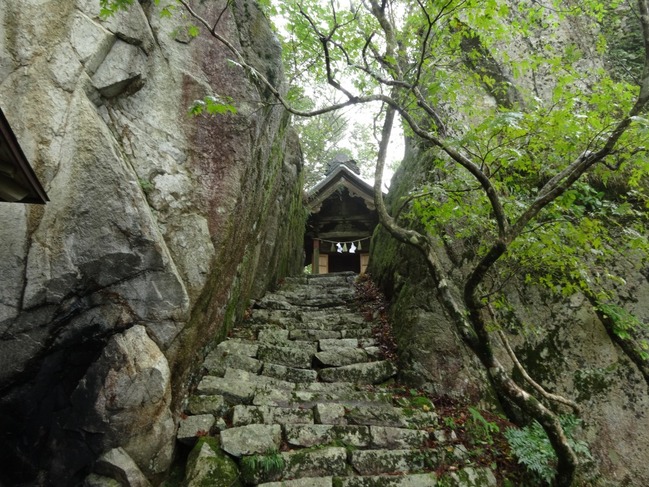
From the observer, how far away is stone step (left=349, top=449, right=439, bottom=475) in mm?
4020

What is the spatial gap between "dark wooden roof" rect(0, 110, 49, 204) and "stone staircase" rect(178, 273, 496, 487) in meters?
2.82

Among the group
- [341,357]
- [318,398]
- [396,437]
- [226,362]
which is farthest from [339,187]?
[396,437]

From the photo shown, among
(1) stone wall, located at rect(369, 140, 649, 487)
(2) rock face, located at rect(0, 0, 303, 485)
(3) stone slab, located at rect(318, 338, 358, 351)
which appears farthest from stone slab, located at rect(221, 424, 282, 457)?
(1) stone wall, located at rect(369, 140, 649, 487)

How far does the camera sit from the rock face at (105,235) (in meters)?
3.59

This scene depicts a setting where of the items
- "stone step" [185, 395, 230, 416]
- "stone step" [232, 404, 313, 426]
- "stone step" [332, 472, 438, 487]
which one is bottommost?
"stone step" [332, 472, 438, 487]

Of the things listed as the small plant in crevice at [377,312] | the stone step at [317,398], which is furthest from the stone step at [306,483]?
the small plant in crevice at [377,312]

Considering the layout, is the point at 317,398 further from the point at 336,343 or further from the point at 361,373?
the point at 336,343

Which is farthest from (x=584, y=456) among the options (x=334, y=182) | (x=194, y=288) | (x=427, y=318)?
(x=334, y=182)

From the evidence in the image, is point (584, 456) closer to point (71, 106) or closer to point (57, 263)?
point (57, 263)

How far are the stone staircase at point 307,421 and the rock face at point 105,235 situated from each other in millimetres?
494

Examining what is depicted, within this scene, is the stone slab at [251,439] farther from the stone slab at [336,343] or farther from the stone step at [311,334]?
the stone step at [311,334]

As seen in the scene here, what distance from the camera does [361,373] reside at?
5.61 m

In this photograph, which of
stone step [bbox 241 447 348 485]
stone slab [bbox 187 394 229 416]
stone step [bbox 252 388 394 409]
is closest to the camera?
stone step [bbox 241 447 348 485]

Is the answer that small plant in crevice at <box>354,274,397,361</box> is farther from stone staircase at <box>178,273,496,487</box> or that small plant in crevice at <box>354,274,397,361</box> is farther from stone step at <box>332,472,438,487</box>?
stone step at <box>332,472,438,487</box>
